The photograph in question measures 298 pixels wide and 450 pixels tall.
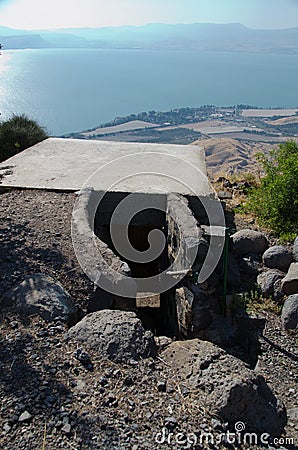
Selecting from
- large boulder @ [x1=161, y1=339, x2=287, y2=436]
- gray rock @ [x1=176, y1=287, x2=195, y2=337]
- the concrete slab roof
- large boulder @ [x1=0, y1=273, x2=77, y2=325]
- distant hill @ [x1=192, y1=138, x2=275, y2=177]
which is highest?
the concrete slab roof

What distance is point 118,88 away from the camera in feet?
330

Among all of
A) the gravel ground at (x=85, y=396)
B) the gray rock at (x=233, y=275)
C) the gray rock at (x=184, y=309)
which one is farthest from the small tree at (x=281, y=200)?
the gravel ground at (x=85, y=396)

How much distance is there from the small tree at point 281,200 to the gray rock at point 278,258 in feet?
1.85

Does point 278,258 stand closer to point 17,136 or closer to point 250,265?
point 250,265

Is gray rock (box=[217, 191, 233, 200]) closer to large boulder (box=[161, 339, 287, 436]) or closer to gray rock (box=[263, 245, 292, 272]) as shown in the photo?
gray rock (box=[263, 245, 292, 272])

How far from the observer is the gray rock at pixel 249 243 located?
19.2 feet

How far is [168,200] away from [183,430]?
371 cm

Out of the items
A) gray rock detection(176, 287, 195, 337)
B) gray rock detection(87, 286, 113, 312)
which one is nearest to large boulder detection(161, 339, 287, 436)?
gray rock detection(87, 286, 113, 312)

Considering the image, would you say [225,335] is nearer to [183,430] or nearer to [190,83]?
[183,430]

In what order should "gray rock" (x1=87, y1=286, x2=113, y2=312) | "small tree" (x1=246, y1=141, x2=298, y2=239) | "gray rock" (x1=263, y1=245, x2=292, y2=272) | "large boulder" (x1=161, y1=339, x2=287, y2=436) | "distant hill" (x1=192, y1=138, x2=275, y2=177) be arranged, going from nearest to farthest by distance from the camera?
1. "large boulder" (x1=161, y1=339, x2=287, y2=436)
2. "gray rock" (x1=87, y1=286, x2=113, y2=312)
3. "gray rock" (x1=263, y1=245, x2=292, y2=272)
4. "small tree" (x1=246, y1=141, x2=298, y2=239)
5. "distant hill" (x1=192, y1=138, x2=275, y2=177)

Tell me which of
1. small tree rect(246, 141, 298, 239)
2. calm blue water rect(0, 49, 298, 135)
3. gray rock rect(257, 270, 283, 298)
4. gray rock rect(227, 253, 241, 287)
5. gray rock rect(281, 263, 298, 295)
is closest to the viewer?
gray rock rect(281, 263, 298, 295)

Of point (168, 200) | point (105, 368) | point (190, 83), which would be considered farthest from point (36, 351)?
point (190, 83)

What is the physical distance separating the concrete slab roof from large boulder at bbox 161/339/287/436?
3328 mm

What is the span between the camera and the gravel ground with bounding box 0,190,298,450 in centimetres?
254
